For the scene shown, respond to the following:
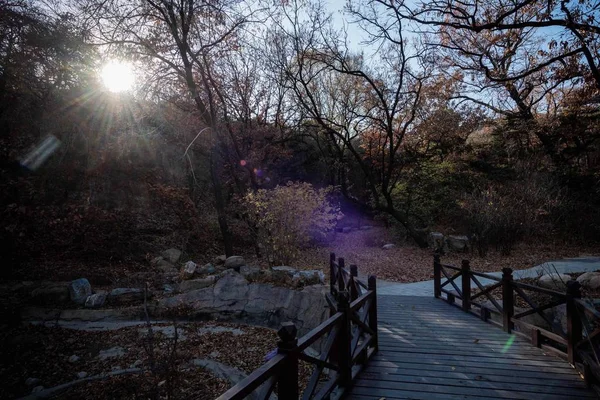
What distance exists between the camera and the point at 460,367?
4.12 metres

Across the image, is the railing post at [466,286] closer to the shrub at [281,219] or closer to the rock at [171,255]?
the shrub at [281,219]

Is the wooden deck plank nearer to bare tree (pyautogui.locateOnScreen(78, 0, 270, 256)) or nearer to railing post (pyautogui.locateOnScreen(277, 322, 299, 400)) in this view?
railing post (pyautogui.locateOnScreen(277, 322, 299, 400))

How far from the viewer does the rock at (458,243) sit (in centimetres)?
1323

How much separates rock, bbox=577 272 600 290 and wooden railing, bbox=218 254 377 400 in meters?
5.56

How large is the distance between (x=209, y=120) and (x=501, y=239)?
12054mm

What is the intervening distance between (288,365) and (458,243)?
41.6 ft

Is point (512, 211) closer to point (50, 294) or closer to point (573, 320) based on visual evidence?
point (573, 320)

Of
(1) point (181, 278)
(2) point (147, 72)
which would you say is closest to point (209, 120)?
(2) point (147, 72)

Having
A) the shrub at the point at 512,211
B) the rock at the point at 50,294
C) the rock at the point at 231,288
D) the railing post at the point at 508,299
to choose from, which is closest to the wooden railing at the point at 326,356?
the railing post at the point at 508,299

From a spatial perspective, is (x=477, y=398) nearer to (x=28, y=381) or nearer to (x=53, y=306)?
(x=28, y=381)

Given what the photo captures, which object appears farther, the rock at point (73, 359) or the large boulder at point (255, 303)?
the large boulder at point (255, 303)

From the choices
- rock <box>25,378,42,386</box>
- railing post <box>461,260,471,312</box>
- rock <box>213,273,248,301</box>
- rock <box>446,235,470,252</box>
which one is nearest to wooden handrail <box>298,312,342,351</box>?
railing post <box>461,260,471,312</box>

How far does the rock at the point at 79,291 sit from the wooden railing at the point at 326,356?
20.0 feet

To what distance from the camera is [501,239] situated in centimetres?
1256
